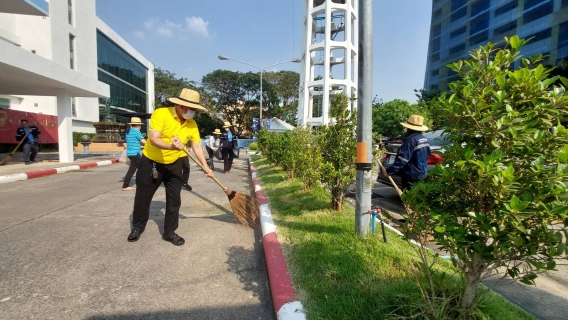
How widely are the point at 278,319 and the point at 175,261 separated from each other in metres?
1.48

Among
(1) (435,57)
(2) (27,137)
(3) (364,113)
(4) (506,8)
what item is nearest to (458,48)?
(1) (435,57)

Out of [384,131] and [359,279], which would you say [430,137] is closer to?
[359,279]

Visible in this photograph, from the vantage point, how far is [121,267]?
2.91 meters

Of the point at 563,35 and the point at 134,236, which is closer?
the point at 134,236

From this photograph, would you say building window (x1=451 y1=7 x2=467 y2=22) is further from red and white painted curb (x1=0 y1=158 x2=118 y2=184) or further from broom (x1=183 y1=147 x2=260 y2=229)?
broom (x1=183 y1=147 x2=260 y2=229)

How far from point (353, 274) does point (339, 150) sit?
1.94m

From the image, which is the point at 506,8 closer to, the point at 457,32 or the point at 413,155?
the point at 457,32

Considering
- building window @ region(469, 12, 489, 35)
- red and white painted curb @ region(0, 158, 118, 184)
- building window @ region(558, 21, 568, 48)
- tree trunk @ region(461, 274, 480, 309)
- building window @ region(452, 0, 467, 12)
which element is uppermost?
building window @ region(452, 0, 467, 12)

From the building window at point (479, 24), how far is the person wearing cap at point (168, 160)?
45.8m

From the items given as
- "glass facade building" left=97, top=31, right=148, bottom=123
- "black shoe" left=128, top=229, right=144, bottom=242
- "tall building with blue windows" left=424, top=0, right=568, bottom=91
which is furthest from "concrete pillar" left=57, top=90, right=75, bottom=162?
"tall building with blue windows" left=424, top=0, right=568, bottom=91

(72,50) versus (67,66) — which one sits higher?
(72,50)

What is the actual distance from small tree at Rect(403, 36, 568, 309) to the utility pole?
4.27 feet

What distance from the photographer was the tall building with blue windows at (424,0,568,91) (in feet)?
95.0

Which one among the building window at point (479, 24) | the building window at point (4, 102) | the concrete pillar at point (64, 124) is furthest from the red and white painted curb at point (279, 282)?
the building window at point (479, 24)
